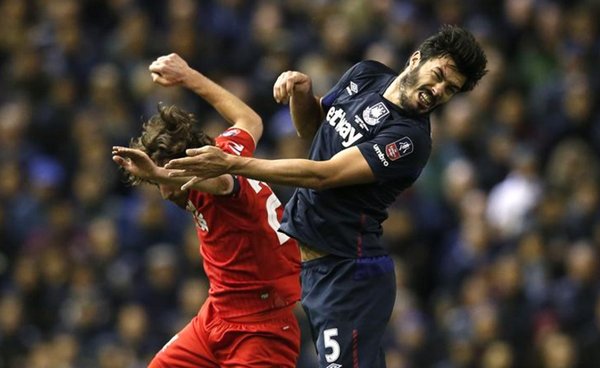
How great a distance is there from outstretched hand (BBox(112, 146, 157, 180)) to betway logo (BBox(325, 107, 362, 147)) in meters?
1.08

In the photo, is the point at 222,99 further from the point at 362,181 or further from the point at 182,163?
the point at 182,163

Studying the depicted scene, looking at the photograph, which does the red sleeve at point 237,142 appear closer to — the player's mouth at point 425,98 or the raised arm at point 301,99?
the raised arm at point 301,99

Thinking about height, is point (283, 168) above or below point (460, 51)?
below

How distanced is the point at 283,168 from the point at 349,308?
3.12 ft

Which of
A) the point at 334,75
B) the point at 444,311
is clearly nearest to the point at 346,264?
the point at 444,311

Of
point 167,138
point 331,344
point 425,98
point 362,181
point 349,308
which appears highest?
point 425,98

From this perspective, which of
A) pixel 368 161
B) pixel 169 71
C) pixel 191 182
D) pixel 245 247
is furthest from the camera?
pixel 169 71

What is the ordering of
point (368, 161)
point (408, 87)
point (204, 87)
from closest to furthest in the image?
1. point (368, 161)
2. point (408, 87)
3. point (204, 87)

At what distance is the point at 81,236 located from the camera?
1419cm

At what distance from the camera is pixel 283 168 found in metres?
7.00

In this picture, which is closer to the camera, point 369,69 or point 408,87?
point 408,87

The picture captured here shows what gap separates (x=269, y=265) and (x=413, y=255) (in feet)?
18.7

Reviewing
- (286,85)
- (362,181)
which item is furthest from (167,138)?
(362,181)

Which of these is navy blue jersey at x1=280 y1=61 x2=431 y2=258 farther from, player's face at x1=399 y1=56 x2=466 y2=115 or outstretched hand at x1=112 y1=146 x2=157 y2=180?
outstretched hand at x1=112 y1=146 x2=157 y2=180
